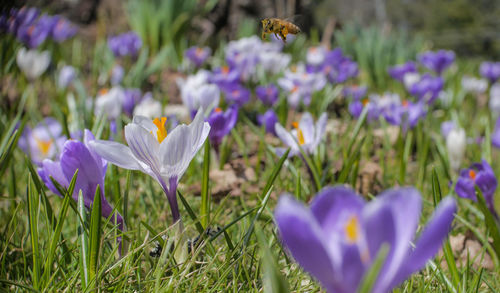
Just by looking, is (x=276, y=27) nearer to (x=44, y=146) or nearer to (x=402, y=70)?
(x=44, y=146)

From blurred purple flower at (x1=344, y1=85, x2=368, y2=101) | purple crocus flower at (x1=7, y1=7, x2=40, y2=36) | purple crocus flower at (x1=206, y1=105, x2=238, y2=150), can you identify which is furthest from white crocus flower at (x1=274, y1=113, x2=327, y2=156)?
blurred purple flower at (x1=344, y1=85, x2=368, y2=101)

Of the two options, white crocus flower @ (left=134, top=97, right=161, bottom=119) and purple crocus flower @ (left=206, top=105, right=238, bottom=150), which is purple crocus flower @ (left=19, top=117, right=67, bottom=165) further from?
purple crocus flower @ (left=206, top=105, right=238, bottom=150)

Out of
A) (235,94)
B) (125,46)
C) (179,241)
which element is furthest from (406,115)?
(125,46)

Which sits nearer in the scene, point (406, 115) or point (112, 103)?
point (406, 115)

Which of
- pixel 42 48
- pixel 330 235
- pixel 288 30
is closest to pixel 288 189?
pixel 288 30

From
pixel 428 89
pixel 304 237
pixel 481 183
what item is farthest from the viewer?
pixel 428 89
